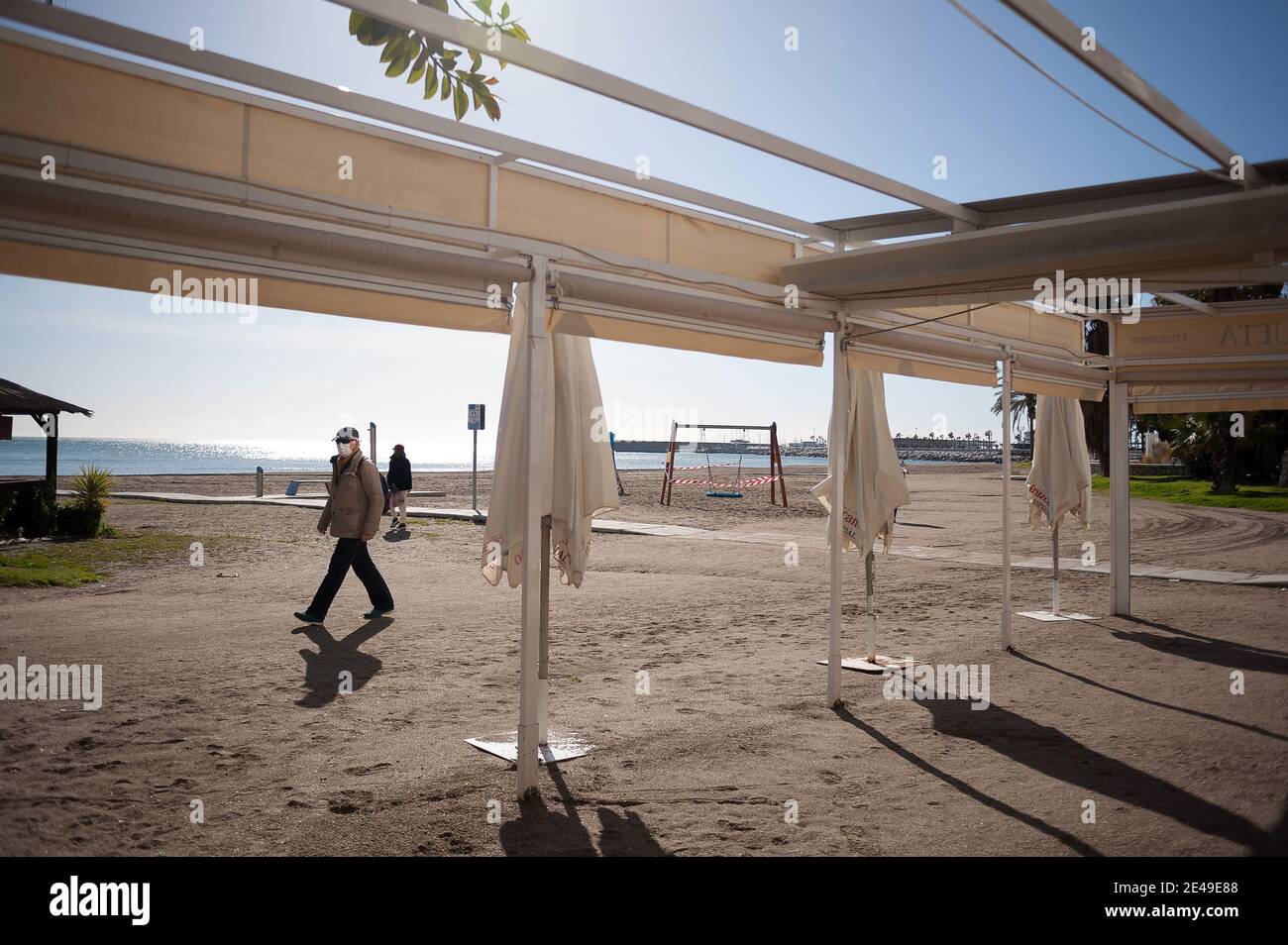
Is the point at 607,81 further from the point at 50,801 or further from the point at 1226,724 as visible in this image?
the point at 1226,724

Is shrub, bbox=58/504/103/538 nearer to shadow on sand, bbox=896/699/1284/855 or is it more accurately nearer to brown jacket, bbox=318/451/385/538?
brown jacket, bbox=318/451/385/538

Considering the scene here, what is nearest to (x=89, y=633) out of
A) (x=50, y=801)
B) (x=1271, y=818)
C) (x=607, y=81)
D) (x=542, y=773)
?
(x=50, y=801)

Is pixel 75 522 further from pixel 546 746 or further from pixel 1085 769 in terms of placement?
pixel 1085 769

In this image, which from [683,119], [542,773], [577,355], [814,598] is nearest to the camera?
[683,119]

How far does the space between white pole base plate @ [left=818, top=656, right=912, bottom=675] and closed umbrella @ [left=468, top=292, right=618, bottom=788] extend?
121 inches

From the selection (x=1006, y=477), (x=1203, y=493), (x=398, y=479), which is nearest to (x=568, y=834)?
(x=1006, y=477)

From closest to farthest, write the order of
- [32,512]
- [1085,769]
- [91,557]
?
[1085,769], [91,557], [32,512]

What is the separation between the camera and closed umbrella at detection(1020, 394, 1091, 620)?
10.0 metres

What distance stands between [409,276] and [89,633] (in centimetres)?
636

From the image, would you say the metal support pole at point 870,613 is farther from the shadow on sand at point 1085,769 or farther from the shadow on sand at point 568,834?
the shadow on sand at point 568,834

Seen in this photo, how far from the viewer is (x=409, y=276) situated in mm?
4438

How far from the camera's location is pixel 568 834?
4375 millimetres

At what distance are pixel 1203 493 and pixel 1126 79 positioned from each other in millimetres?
34321
